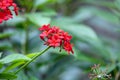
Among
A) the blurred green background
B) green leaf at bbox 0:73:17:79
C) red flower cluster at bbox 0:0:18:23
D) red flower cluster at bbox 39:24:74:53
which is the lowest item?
green leaf at bbox 0:73:17:79

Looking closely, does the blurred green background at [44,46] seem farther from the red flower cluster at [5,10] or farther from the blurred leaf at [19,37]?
the red flower cluster at [5,10]

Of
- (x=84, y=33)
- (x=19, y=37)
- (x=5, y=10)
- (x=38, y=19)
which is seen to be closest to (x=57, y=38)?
(x=5, y=10)

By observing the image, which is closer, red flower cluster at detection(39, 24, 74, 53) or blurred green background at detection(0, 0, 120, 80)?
red flower cluster at detection(39, 24, 74, 53)

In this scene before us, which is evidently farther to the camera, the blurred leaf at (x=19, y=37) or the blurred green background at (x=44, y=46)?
the blurred leaf at (x=19, y=37)

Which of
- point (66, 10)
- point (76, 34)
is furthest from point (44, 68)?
point (66, 10)

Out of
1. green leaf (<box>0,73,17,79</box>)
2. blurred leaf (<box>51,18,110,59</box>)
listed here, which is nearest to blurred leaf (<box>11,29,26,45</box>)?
blurred leaf (<box>51,18,110,59</box>)

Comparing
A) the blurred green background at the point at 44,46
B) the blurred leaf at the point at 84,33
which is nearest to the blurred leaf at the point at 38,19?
the blurred green background at the point at 44,46

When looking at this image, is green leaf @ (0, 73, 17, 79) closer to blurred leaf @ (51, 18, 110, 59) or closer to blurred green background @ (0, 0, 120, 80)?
blurred green background @ (0, 0, 120, 80)

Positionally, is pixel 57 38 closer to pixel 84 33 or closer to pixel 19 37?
pixel 84 33
